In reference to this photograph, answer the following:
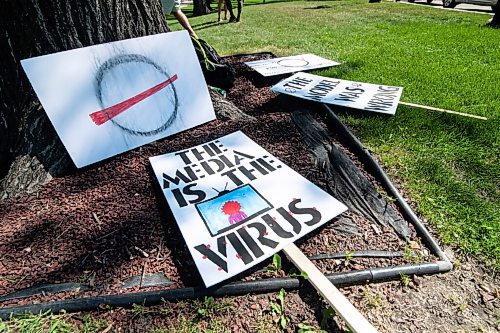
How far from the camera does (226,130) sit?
7.53 feet

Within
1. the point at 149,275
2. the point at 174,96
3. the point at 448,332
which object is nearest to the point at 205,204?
the point at 149,275

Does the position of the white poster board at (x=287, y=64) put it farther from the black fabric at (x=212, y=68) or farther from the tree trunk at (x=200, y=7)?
the tree trunk at (x=200, y=7)

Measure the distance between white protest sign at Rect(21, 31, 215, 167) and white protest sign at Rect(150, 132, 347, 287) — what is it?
12.3 inches

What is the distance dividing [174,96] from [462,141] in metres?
2.02

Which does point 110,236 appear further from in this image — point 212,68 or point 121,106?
point 212,68

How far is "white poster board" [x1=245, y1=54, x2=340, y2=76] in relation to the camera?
332 cm

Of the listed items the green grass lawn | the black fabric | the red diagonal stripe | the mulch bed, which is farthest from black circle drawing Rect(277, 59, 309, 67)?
the mulch bed

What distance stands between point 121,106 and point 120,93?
8cm

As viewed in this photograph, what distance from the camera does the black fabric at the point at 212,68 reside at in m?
2.78

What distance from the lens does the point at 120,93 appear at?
81.1 inches

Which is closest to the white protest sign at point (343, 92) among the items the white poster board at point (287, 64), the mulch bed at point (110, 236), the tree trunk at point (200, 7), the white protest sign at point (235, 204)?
the white poster board at point (287, 64)

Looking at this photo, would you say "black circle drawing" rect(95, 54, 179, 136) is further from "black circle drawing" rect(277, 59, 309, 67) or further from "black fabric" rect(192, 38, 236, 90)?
"black circle drawing" rect(277, 59, 309, 67)

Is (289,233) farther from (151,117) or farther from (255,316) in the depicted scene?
(151,117)

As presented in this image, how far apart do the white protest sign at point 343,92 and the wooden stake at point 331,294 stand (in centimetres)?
159
